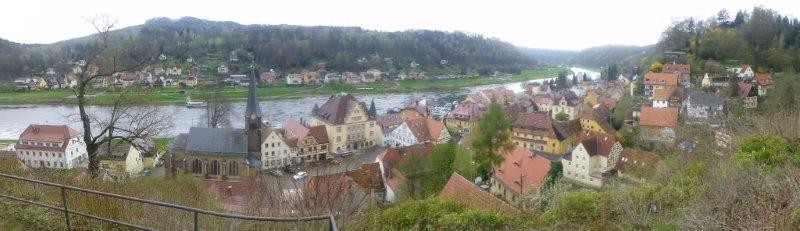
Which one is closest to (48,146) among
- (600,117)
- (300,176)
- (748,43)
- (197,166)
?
(197,166)

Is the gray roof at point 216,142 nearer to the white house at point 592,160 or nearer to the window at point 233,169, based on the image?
the window at point 233,169

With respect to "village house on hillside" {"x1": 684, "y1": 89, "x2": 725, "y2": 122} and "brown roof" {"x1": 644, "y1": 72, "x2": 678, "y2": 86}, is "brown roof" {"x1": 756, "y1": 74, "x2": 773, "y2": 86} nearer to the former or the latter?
"brown roof" {"x1": 644, "y1": 72, "x2": 678, "y2": 86}

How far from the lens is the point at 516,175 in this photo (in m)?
18.1

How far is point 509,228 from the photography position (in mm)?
6215

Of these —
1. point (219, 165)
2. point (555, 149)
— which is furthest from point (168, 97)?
point (555, 149)

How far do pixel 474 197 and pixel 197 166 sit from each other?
16.3 metres

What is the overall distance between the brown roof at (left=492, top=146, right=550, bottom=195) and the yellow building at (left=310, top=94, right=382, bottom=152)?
13.7 metres

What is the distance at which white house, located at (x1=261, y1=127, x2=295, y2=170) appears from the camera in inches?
992

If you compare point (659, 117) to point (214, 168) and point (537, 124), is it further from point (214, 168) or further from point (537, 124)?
point (214, 168)

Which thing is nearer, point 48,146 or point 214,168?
point 214,168

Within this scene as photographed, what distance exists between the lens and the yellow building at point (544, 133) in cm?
2869

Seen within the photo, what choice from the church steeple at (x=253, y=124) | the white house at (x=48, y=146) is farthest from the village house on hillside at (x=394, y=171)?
the white house at (x=48, y=146)

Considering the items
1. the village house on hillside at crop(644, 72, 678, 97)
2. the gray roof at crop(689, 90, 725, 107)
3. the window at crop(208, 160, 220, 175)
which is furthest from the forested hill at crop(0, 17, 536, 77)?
the gray roof at crop(689, 90, 725, 107)

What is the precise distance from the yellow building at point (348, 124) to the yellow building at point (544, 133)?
843 centimetres
